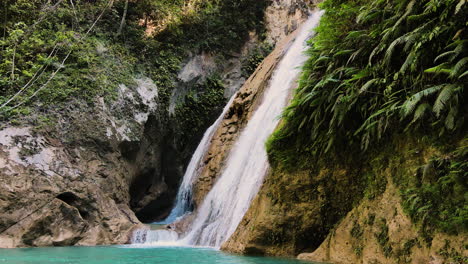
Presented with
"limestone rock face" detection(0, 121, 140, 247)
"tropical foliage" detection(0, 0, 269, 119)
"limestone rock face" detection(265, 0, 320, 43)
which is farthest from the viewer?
"limestone rock face" detection(265, 0, 320, 43)

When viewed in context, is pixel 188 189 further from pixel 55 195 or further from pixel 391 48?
pixel 391 48

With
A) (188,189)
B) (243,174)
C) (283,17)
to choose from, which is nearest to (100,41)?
(188,189)

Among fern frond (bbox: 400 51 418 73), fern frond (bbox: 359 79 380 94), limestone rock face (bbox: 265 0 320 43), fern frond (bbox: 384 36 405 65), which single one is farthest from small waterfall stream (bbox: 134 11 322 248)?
limestone rock face (bbox: 265 0 320 43)

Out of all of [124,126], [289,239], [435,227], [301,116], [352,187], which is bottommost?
[289,239]

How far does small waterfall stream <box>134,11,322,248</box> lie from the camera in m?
9.70

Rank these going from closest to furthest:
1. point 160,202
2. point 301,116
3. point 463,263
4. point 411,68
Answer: point 463,263
point 411,68
point 301,116
point 160,202

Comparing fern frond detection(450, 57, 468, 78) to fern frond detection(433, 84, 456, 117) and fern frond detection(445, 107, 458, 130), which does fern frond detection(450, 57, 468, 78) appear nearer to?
fern frond detection(433, 84, 456, 117)

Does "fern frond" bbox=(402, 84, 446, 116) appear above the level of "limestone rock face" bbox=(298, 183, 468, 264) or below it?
above

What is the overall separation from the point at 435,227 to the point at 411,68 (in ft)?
7.64

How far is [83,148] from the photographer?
11.8 metres

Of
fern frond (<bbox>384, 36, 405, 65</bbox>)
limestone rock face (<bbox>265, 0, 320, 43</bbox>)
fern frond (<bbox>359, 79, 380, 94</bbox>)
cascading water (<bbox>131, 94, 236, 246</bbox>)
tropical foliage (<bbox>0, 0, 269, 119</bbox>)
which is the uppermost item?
limestone rock face (<bbox>265, 0, 320, 43</bbox>)

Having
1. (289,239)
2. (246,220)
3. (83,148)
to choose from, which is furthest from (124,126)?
(289,239)

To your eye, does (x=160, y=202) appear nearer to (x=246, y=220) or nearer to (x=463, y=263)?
(x=246, y=220)

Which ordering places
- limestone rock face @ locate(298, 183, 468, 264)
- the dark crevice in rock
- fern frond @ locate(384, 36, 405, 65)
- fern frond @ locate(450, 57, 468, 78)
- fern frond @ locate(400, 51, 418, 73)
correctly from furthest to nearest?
the dark crevice in rock → fern frond @ locate(384, 36, 405, 65) → fern frond @ locate(400, 51, 418, 73) → limestone rock face @ locate(298, 183, 468, 264) → fern frond @ locate(450, 57, 468, 78)
